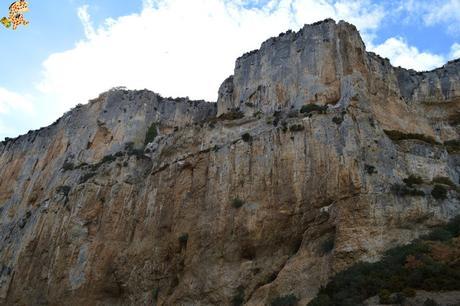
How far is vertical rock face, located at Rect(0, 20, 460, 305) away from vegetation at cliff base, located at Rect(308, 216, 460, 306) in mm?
1023

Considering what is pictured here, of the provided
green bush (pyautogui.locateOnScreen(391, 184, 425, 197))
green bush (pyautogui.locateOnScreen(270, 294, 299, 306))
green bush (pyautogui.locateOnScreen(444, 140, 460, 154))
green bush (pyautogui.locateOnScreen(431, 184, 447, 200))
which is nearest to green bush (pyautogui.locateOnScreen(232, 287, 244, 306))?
green bush (pyautogui.locateOnScreen(270, 294, 299, 306))

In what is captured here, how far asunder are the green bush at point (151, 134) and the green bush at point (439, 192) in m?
24.6

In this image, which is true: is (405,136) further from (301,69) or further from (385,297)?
(385,297)

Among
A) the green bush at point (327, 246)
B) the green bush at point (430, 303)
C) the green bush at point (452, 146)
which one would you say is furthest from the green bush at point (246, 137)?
the green bush at point (430, 303)

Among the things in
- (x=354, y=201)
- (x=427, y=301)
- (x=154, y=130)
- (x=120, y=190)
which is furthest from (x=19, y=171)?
(x=427, y=301)

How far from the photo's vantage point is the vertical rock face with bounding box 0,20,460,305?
81.7 feet

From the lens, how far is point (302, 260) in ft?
78.7

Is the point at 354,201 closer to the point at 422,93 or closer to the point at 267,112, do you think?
the point at 267,112

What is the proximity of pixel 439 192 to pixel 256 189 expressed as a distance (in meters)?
9.33

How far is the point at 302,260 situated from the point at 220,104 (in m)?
21.1

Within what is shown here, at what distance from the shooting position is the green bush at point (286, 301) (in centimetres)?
2184

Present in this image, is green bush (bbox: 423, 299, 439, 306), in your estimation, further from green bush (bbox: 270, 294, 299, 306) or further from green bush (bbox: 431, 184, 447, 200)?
green bush (bbox: 431, 184, 447, 200)

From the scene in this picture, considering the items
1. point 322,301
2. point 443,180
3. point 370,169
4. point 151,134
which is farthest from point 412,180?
point 151,134

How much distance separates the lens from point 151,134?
4453 centimetres
